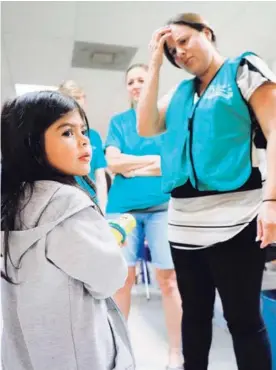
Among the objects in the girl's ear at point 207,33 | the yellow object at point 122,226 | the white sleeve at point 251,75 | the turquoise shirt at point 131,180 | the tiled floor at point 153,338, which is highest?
the girl's ear at point 207,33

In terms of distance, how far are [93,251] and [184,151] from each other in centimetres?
28

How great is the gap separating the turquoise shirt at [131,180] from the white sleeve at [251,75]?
0.19 m

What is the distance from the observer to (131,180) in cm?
78

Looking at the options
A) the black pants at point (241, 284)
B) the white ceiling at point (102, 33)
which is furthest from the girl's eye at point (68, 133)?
the black pants at point (241, 284)

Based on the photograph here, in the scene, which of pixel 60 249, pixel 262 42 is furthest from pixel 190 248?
pixel 262 42

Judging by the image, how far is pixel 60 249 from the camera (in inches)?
22.5

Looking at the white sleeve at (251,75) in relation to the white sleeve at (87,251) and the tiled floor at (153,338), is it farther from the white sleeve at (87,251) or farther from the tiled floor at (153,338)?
the tiled floor at (153,338)

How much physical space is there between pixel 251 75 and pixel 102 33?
34cm

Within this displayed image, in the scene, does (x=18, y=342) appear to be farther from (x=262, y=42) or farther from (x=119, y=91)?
(x=262, y=42)

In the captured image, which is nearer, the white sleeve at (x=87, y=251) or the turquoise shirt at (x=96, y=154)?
the white sleeve at (x=87, y=251)

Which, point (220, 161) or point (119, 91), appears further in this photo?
point (119, 91)

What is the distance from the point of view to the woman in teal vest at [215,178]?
0.68 m

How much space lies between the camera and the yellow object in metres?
0.68

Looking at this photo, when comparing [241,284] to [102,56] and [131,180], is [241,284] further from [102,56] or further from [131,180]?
[102,56]
